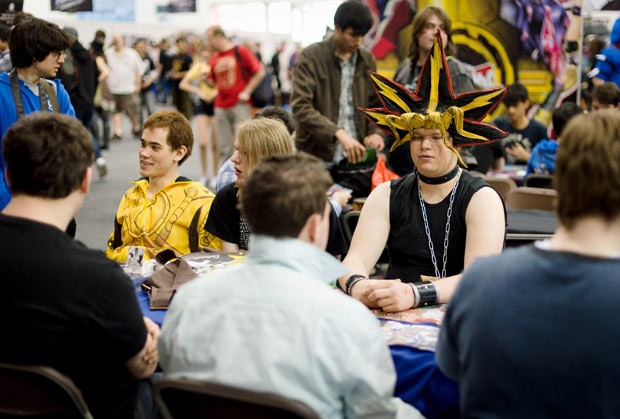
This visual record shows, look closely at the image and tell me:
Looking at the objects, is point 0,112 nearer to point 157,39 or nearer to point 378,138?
point 378,138

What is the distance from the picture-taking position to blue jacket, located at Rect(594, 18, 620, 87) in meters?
6.23

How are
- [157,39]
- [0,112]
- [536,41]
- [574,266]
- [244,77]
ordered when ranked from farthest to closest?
[157,39]
[244,77]
[536,41]
[0,112]
[574,266]

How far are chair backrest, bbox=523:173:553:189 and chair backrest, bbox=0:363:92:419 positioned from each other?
4.01m

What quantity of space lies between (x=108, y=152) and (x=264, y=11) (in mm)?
13842

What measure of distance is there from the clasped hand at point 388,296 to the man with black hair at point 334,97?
238 cm

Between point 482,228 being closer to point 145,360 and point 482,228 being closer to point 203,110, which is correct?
point 145,360

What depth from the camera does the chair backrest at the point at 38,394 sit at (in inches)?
68.8

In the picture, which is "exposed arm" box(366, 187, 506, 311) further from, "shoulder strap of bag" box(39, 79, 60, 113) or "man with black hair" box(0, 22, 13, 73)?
"man with black hair" box(0, 22, 13, 73)

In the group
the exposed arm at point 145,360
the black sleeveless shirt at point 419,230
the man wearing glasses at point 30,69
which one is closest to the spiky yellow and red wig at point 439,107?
the black sleeveless shirt at point 419,230

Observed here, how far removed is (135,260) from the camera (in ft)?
9.20

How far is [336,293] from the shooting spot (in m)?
1.69

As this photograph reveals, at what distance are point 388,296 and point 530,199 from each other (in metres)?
2.48

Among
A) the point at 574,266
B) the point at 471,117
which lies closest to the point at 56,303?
the point at 574,266

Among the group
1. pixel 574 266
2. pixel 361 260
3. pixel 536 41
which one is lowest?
pixel 361 260
